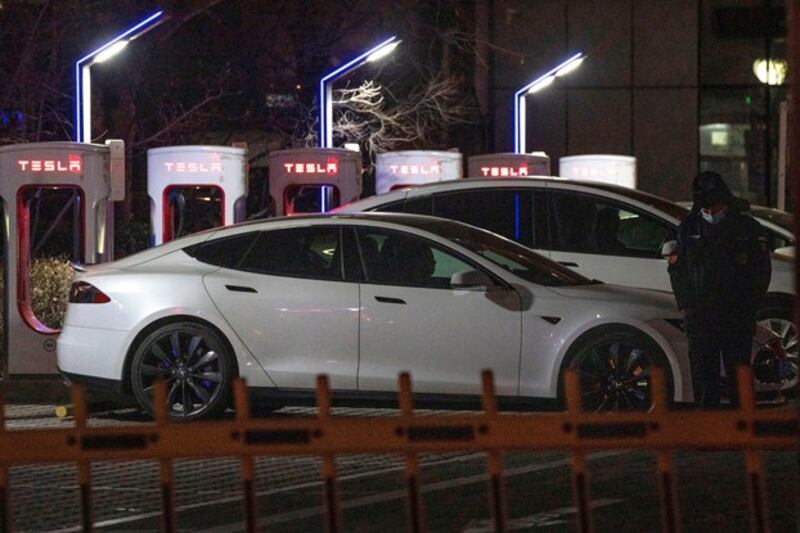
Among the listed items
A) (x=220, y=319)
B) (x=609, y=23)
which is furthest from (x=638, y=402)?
(x=609, y=23)

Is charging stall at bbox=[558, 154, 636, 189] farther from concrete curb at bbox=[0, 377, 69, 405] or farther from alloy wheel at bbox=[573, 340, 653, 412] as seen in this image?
alloy wheel at bbox=[573, 340, 653, 412]

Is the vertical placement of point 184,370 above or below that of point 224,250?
below

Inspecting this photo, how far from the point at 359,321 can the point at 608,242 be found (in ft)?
10.1

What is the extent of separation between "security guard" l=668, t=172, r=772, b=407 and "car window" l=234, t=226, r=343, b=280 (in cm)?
237

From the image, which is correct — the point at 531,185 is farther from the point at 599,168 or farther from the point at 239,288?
the point at 599,168

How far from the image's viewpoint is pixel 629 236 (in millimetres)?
13625

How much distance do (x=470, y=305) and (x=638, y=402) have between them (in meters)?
1.29

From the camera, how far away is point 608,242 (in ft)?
44.8

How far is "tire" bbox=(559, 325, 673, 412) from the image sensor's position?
11.1 meters

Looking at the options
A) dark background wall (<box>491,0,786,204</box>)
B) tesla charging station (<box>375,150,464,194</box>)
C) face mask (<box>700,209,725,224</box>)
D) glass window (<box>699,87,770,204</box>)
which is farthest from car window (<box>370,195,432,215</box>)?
glass window (<box>699,87,770,204</box>)

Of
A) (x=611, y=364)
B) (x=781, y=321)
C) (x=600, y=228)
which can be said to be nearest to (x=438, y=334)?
(x=611, y=364)

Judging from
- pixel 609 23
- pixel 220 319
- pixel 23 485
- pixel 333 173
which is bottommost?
pixel 23 485

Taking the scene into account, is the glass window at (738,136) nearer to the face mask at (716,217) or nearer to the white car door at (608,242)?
the white car door at (608,242)

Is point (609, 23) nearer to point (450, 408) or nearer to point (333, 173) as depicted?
point (333, 173)
